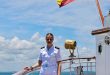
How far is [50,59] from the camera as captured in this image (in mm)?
11758

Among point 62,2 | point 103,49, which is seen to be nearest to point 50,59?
point 103,49

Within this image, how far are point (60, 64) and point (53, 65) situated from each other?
11.3 inches

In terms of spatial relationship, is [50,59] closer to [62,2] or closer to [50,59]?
[50,59]

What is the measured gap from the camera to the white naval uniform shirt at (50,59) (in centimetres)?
1172

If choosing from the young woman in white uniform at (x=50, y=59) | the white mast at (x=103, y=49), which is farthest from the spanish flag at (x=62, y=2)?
the white mast at (x=103, y=49)

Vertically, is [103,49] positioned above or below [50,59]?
above

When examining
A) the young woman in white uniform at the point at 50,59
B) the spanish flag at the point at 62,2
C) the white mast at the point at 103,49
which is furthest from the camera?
the spanish flag at the point at 62,2

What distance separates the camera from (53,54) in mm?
11711

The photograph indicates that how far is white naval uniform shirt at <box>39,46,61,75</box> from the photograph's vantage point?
1172 cm

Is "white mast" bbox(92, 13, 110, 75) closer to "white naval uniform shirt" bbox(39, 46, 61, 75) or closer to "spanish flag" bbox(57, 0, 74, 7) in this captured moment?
"white naval uniform shirt" bbox(39, 46, 61, 75)

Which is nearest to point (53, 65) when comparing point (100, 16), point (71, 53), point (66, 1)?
point (71, 53)

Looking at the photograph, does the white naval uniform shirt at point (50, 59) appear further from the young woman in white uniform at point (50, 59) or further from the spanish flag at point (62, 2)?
the spanish flag at point (62, 2)

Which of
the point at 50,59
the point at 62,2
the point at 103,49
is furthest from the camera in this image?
the point at 62,2

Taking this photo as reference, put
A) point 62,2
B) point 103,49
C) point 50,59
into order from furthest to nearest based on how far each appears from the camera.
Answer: point 62,2 < point 50,59 < point 103,49
